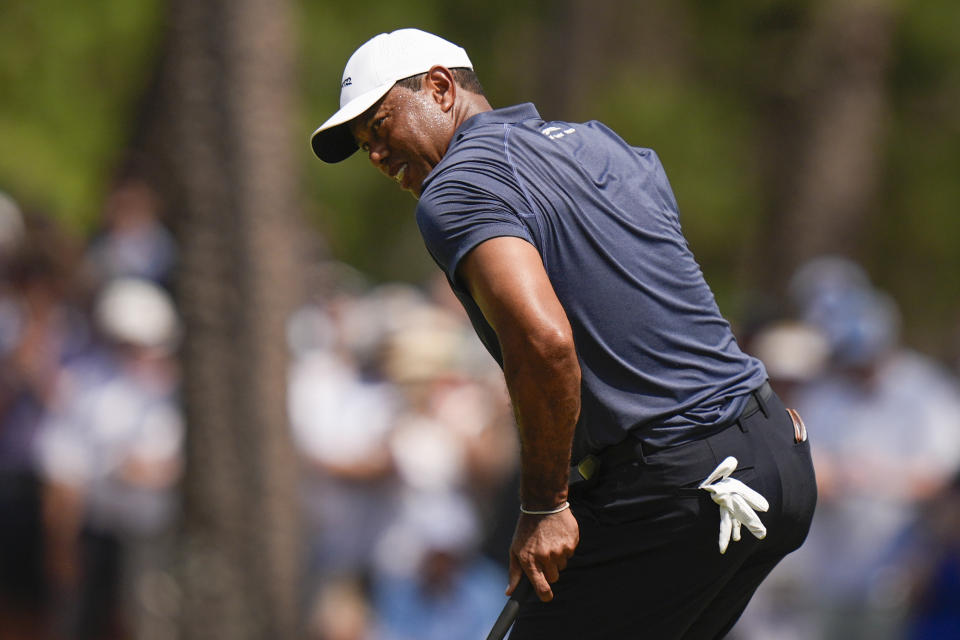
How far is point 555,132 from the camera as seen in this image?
3.63 meters

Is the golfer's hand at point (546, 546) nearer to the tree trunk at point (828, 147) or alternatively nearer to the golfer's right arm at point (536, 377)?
the golfer's right arm at point (536, 377)

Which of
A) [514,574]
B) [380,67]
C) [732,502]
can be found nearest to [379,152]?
[380,67]

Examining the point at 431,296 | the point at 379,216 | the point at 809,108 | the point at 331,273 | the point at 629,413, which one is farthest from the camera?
the point at 379,216

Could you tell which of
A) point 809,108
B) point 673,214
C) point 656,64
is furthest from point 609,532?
point 656,64

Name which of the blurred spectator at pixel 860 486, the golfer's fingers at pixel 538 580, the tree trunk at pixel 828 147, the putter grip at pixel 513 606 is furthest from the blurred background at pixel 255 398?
the golfer's fingers at pixel 538 580

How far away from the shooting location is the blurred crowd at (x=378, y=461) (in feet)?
23.0

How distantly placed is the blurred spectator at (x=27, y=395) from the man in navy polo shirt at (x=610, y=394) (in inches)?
202

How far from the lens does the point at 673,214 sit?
3744 mm

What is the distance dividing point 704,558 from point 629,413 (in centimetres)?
42

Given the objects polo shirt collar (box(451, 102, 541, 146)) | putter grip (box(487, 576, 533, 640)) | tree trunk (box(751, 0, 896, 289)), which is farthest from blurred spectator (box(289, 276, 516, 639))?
tree trunk (box(751, 0, 896, 289))

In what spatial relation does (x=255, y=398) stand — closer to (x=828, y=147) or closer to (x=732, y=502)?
(x=732, y=502)

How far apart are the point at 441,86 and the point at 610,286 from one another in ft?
2.40

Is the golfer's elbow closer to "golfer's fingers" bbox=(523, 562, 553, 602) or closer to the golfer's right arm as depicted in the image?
the golfer's right arm

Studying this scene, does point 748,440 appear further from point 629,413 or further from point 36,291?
point 36,291
